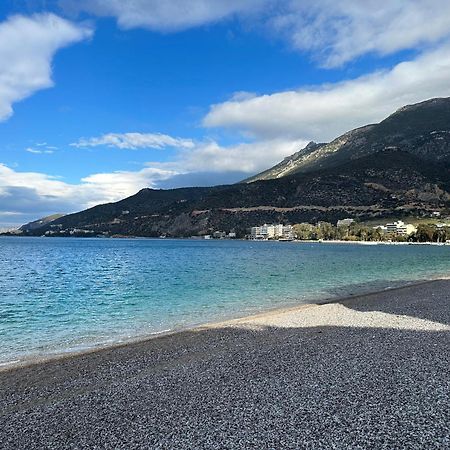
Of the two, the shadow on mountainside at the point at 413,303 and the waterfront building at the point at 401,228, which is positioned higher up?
the shadow on mountainside at the point at 413,303

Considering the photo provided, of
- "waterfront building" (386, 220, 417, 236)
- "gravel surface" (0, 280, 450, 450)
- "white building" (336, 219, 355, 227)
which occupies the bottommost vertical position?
"waterfront building" (386, 220, 417, 236)

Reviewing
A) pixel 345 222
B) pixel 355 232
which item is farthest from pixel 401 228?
pixel 345 222

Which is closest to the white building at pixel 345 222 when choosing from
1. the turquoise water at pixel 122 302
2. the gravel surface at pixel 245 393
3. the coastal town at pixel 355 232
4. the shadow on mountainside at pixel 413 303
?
the coastal town at pixel 355 232

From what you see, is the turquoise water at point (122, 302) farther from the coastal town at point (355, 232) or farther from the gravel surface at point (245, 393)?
the coastal town at point (355, 232)

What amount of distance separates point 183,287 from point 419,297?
1552 centimetres

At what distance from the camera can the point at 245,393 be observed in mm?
7969

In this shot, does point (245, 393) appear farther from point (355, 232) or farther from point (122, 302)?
point (355, 232)

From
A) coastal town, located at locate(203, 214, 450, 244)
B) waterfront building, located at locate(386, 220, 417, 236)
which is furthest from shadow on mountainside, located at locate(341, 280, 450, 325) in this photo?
waterfront building, located at locate(386, 220, 417, 236)

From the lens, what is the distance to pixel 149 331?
1592cm

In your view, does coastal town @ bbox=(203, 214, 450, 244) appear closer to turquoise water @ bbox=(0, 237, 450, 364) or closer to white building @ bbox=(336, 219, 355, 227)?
white building @ bbox=(336, 219, 355, 227)

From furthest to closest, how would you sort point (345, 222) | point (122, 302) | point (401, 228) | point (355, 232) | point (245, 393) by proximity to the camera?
→ point (345, 222)
point (355, 232)
point (401, 228)
point (122, 302)
point (245, 393)

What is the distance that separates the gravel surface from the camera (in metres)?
6.12

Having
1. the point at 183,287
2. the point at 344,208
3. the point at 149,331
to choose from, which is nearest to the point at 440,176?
the point at 344,208

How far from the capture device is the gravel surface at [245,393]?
6.12 meters
